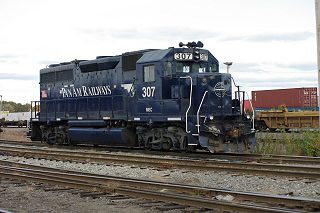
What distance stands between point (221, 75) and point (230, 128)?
2.04 metres

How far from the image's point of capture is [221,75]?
16297mm

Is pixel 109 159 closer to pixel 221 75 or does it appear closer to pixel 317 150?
pixel 221 75

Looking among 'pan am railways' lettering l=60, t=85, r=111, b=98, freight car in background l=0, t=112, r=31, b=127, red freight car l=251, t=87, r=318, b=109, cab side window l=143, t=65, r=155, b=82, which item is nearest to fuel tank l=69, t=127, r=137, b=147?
'pan am railways' lettering l=60, t=85, r=111, b=98

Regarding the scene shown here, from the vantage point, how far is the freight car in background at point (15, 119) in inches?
2188

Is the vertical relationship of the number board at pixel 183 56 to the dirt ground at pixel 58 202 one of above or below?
Result: above

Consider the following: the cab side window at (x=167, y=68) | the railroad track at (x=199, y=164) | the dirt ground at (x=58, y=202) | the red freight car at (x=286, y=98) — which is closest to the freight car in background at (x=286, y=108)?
the red freight car at (x=286, y=98)

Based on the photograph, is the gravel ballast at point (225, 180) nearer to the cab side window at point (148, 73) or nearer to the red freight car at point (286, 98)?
the cab side window at point (148, 73)

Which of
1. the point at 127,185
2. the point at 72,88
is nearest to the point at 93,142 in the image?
the point at 72,88

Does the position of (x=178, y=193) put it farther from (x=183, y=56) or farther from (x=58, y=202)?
(x=183, y=56)

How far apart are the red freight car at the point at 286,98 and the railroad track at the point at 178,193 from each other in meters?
27.0

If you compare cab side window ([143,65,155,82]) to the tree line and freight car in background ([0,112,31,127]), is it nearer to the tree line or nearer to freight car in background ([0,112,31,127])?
freight car in background ([0,112,31,127])

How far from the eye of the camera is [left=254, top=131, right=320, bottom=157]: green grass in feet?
51.7

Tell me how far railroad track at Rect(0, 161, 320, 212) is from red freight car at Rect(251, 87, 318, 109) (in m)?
27.0

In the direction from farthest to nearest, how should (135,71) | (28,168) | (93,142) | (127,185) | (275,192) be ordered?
(93,142), (135,71), (28,168), (127,185), (275,192)
